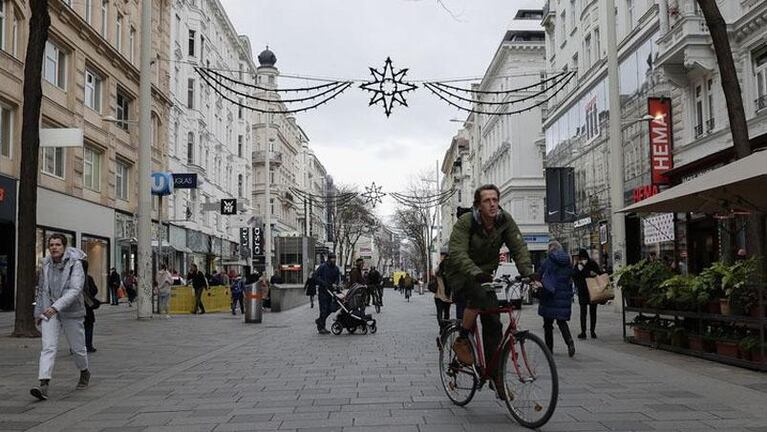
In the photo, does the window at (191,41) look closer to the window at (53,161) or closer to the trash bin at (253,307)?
the window at (53,161)

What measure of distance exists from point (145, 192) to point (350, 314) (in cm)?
770

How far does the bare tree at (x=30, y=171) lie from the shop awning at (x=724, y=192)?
1144 cm

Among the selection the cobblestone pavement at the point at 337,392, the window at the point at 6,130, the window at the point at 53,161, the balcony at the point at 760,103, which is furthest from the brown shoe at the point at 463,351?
the window at the point at 53,161

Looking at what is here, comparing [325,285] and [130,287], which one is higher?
[325,285]

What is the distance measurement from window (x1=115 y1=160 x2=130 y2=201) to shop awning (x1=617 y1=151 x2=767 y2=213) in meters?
25.8

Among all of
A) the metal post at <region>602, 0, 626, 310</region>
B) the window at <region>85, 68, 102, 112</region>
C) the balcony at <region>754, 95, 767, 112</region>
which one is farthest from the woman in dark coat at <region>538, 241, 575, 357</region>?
the window at <region>85, 68, 102, 112</region>

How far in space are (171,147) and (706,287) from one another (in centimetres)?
3444

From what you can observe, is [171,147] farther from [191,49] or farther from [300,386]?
[300,386]

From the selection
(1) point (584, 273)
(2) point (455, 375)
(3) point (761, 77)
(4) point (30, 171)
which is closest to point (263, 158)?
(3) point (761, 77)

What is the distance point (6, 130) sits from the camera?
23.7 metres

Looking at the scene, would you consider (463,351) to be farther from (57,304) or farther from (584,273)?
(584,273)

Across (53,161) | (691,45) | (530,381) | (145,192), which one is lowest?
A: (530,381)

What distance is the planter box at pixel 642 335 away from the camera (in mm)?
12523

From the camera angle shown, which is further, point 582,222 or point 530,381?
point 582,222
